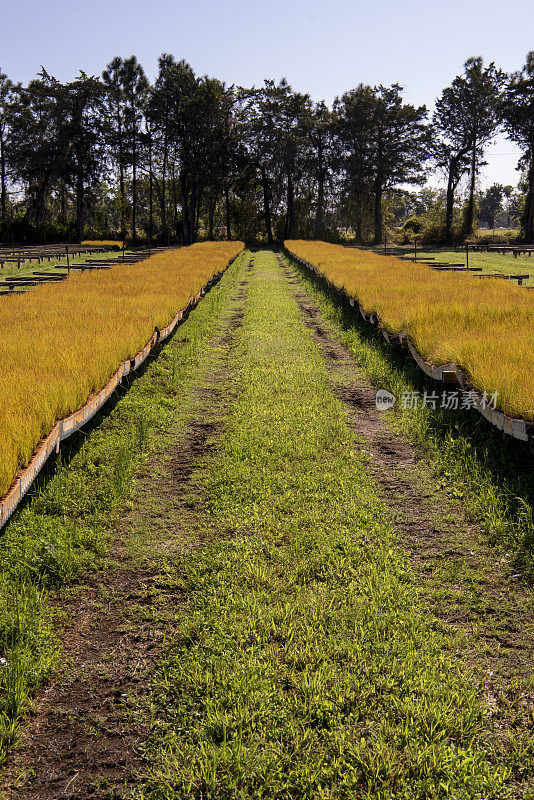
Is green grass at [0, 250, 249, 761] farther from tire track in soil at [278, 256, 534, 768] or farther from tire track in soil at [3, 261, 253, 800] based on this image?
tire track in soil at [278, 256, 534, 768]

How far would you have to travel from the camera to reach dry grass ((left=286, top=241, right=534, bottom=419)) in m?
5.39

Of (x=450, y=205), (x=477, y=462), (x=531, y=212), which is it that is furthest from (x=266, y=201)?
(x=477, y=462)

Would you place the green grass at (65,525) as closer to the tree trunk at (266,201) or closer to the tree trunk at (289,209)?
the tree trunk at (266,201)

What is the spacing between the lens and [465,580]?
3480mm

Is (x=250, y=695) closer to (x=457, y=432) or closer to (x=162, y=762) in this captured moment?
(x=162, y=762)

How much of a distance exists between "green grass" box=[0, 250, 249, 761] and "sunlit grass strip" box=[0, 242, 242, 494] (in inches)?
19.2

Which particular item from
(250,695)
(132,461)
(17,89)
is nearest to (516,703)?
(250,695)

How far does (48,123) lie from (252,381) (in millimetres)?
57179

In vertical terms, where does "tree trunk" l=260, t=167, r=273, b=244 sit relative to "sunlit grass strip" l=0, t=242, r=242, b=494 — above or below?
above

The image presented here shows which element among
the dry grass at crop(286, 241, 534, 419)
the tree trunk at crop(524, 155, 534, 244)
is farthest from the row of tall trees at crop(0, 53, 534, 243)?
the dry grass at crop(286, 241, 534, 419)

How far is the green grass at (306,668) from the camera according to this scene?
223cm

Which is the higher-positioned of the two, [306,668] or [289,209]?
[289,209]

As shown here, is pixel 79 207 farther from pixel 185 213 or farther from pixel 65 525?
pixel 65 525

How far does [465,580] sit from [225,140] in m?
56.2
